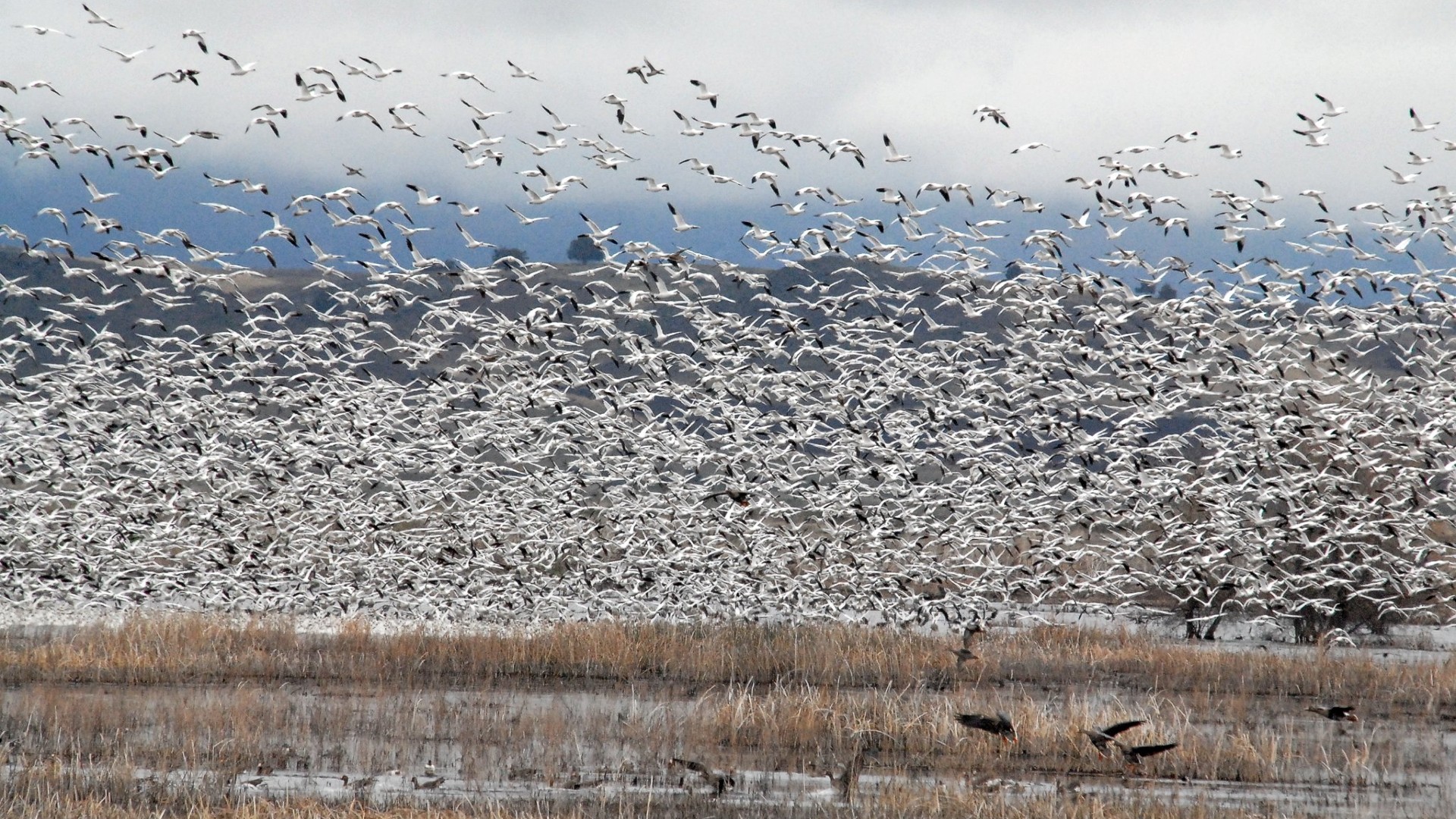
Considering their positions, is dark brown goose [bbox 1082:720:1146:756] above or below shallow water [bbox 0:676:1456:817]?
above

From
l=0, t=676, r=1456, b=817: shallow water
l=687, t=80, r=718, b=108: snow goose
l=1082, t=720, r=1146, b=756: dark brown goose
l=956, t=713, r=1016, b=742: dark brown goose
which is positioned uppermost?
l=687, t=80, r=718, b=108: snow goose

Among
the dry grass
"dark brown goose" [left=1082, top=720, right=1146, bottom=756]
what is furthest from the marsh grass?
"dark brown goose" [left=1082, top=720, right=1146, bottom=756]

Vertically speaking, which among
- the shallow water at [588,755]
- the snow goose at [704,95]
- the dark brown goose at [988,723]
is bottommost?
the shallow water at [588,755]

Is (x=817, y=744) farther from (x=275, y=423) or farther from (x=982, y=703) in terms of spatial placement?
(x=275, y=423)

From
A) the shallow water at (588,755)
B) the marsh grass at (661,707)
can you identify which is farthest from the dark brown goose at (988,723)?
the marsh grass at (661,707)

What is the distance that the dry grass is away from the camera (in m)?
22.2

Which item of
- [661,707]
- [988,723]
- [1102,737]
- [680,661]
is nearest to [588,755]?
[661,707]

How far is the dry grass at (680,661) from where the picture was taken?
2216cm

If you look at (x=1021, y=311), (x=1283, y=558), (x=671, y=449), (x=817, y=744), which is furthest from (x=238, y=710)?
(x=1283, y=558)

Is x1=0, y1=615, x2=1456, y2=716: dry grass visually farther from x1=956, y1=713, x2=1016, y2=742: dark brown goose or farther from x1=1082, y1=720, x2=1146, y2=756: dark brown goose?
x1=956, y1=713, x2=1016, y2=742: dark brown goose

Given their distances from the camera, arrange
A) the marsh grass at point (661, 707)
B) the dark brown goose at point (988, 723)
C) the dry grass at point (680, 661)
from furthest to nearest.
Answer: the dry grass at point (680, 661)
the marsh grass at point (661, 707)
the dark brown goose at point (988, 723)

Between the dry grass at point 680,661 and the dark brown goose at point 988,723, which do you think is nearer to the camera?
the dark brown goose at point 988,723

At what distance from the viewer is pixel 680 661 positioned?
23.9 m

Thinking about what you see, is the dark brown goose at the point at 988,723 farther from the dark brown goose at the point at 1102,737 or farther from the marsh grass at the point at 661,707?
the dark brown goose at the point at 1102,737
